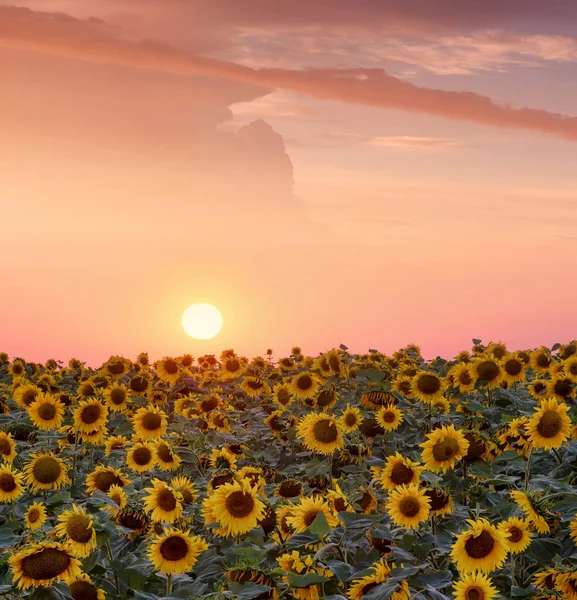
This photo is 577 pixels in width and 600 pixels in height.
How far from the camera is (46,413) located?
12.6m

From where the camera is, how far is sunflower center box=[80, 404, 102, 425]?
11992mm

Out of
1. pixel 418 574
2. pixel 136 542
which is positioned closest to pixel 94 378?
pixel 136 542

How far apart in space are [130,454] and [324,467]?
2339 mm

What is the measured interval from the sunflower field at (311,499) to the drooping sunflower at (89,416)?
0.08 feet

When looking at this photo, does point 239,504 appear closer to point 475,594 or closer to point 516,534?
point 475,594

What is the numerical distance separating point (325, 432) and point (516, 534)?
3.08 meters

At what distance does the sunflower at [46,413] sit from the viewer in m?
12.5

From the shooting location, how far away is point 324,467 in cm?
905

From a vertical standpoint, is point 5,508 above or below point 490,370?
below

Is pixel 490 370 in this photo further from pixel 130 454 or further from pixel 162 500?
pixel 162 500

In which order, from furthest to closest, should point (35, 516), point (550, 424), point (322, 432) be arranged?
point (322, 432)
point (35, 516)
point (550, 424)

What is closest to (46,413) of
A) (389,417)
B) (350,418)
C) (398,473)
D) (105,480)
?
(105,480)

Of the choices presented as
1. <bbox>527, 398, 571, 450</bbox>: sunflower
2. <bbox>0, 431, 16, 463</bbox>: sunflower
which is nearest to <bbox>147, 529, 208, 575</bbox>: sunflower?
<bbox>527, 398, 571, 450</bbox>: sunflower

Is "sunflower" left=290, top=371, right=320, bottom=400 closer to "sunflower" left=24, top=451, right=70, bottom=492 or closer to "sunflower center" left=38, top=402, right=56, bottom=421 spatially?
"sunflower center" left=38, top=402, right=56, bottom=421
